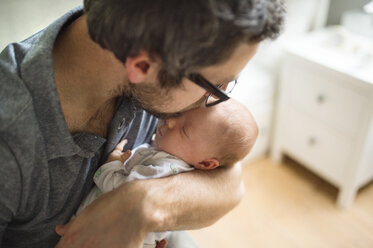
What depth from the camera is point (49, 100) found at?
2.42ft

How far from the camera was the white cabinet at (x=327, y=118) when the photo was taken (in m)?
1.72

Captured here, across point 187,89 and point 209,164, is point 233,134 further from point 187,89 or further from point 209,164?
point 187,89

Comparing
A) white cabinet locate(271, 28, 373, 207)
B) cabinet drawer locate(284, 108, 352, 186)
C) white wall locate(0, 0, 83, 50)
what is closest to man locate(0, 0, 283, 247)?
white wall locate(0, 0, 83, 50)

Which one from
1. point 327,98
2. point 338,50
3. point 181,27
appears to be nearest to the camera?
point 181,27

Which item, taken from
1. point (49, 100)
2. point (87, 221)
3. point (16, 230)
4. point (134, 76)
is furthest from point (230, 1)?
point (16, 230)

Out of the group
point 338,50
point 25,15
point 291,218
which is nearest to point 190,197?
point 25,15

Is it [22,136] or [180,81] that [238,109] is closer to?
[180,81]

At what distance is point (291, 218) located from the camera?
6.30 feet

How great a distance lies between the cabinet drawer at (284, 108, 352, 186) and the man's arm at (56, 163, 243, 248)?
1.11 metres

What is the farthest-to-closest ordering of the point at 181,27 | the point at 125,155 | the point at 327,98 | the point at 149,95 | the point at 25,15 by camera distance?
the point at 327,98, the point at 25,15, the point at 125,155, the point at 149,95, the point at 181,27

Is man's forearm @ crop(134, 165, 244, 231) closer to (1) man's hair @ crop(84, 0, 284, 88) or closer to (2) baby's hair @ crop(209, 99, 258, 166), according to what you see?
(2) baby's hair @ crop(209, 99, 258, 166)

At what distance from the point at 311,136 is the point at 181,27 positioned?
1.60 metres

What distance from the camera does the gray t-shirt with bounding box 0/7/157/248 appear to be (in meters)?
0.71

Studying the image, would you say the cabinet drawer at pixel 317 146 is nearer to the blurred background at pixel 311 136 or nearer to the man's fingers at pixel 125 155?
the blurred background at pixel 311 136
